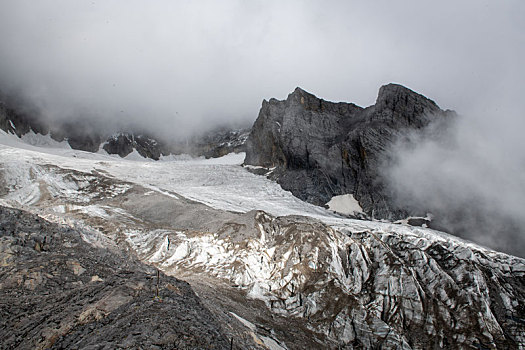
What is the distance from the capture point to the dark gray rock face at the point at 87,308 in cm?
619

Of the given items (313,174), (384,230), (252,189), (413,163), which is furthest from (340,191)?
(384,230)

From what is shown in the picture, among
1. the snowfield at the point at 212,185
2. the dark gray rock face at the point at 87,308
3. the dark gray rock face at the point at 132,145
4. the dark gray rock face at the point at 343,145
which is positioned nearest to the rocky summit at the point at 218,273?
the dark gray rock face at the point at 87,308

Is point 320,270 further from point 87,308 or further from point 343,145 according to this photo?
point 343,145

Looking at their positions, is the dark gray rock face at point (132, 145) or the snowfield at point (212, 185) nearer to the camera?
the snowfield at point (212, 185)

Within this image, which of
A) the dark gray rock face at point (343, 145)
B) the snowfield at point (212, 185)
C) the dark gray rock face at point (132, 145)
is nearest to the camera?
the snowfield at point (212, 185)

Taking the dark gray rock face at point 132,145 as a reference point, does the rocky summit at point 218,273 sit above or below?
below

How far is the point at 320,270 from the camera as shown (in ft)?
78.9

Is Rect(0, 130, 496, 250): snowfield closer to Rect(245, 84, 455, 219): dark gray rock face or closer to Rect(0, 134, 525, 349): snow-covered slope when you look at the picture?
Rect(245, 84, 455, 219): dark gray rock face

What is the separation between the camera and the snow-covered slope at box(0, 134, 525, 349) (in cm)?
2062

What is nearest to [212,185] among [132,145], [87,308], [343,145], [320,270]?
[343,145]

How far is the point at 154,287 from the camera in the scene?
8773mm

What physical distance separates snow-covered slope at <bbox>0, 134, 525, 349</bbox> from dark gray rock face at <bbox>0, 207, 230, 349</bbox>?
8.34 metres

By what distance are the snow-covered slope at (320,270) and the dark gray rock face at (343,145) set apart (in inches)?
1030

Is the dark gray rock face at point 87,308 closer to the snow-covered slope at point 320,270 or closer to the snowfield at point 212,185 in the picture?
the snow-covered slope at point 320,270
